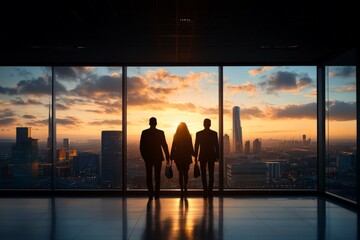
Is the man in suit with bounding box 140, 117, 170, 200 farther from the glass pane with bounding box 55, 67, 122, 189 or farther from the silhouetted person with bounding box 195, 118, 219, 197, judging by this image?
the glass pane with bounding box 55, 67, 122, 189

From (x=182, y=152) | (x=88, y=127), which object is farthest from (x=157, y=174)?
(x=88, y=127)

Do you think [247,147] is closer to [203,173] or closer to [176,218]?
[203,173]

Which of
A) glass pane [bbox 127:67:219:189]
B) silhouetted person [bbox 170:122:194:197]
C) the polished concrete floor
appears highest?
glass pane [bbox 127:67:219:189]

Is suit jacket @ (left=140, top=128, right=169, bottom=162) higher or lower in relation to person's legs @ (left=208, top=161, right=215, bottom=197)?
higher

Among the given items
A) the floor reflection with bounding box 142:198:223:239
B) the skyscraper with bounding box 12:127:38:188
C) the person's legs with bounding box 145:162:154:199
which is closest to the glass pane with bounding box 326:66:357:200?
the floor reflection with bounding box 142:198:223:239

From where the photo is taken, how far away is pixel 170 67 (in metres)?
11.4

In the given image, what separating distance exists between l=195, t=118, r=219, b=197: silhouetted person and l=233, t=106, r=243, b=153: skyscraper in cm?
108

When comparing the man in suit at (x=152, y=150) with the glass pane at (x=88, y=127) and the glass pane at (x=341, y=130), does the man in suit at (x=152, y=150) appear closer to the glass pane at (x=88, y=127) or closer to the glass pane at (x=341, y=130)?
the glass pane at (x=88, y=127)

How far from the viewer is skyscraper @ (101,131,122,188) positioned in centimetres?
1121

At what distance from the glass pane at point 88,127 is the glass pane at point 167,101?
1.16 ft
